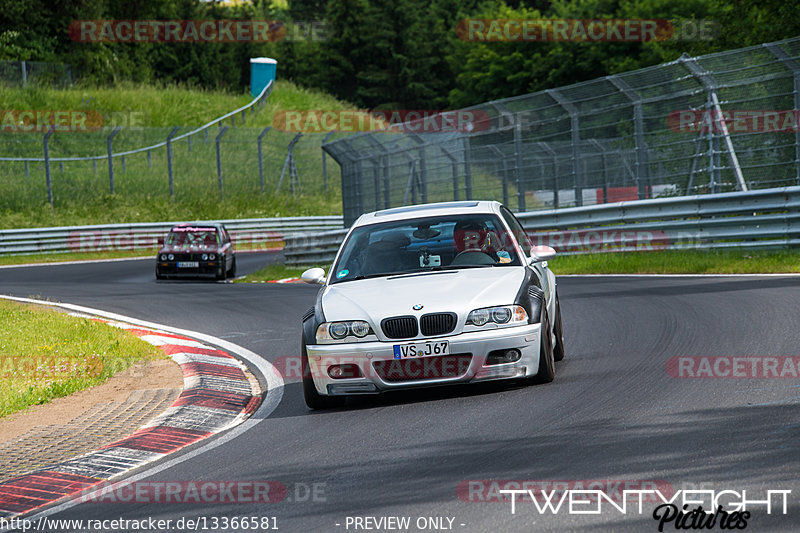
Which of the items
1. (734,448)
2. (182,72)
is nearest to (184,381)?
(734,448)

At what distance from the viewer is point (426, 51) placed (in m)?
86.0

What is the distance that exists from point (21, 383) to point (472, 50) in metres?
67.4

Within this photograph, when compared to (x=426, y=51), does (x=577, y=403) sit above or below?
below

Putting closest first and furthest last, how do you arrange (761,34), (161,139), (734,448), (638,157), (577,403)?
1. (734,448)
2. (577,403)
3. (638,157)
4. (761,34)
5. (161,139)

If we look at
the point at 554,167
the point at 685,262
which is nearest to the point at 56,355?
the point at 685,262

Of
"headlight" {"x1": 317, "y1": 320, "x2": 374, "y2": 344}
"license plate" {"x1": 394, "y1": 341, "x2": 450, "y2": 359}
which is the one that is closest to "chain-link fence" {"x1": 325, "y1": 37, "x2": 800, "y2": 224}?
"license plate" {"x1": 394, "y1": 341, "x2": 450, "y2": 359}

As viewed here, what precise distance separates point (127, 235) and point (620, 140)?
71.0 feet

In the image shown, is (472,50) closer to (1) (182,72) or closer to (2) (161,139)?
(1) (182,72)

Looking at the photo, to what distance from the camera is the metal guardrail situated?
35406 millimetres

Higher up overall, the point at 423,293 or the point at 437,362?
the point at 423,293

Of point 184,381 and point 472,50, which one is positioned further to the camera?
point 472,50

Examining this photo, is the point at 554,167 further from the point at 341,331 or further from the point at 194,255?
the point at 341,331

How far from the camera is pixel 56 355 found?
36.4 feet

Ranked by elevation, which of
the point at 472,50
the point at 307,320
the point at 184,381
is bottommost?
the point at 184,381
